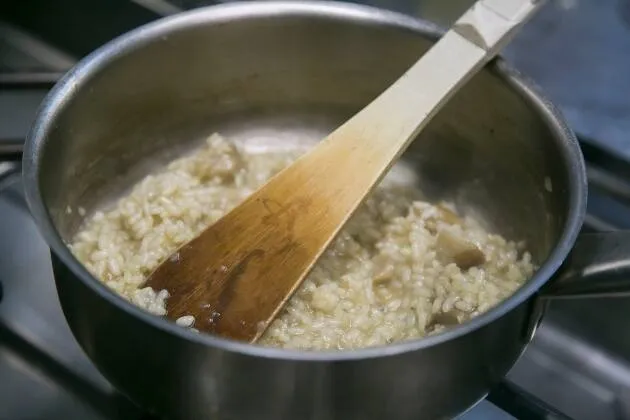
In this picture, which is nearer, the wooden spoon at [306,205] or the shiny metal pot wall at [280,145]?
the shiny metal pot wall at [280,145]

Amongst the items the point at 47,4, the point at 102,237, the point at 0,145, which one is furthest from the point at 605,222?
the point at 47,4

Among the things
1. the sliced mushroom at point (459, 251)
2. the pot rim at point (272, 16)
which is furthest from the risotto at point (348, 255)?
the pot rim at point (272, 16)

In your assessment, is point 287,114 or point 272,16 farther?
point 287,114

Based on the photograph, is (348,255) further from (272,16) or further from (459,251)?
(272,16)

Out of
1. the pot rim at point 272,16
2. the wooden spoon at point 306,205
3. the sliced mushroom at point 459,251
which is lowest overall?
the sliced mushroom at point 459,251

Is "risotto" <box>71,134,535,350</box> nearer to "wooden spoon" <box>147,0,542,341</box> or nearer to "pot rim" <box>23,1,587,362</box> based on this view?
"wooden spoon" <box>147,0,542,341</box>

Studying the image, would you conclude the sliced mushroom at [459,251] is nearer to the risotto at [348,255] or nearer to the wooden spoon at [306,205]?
the risotto at [348,255]

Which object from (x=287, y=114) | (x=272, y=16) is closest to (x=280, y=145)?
(x=287, y=114)

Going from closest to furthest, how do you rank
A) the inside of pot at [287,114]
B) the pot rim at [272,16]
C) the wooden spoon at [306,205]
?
the pot rim at [272,16]
the wooden spoon at [306,205]
the inside of pot at [287,114]
